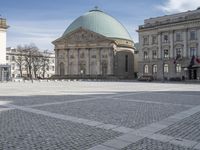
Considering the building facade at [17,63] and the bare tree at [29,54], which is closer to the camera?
the bare tree at [29,54]

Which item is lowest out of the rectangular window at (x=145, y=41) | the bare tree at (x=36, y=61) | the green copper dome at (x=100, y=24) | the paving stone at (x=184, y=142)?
the paving stone at (x=184, y=142)

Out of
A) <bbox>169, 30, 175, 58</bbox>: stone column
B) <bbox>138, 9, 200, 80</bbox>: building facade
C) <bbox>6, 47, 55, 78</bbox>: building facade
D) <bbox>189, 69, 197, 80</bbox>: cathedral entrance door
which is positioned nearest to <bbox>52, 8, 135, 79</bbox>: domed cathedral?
<bbox>6, 47, 55, 78</bbox>: building facade

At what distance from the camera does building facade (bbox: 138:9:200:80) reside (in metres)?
75.0

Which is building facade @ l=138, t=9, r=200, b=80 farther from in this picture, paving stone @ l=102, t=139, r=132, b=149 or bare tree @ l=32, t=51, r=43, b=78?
paving stone @ l=102, t=139, r=132, b=149

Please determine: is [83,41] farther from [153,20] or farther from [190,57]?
[190,57]

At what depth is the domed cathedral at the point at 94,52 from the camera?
103m

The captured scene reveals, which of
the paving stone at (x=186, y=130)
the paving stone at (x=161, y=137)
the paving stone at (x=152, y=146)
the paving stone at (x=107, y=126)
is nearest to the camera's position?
the paving stone at (x=152, y=146)

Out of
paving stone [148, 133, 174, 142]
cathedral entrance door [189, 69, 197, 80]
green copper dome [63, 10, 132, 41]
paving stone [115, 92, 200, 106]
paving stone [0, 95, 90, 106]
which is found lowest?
paving stone [148, 133, 174, 142]

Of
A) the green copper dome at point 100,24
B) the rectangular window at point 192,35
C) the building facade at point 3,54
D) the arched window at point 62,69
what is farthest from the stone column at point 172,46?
the arched window at point 62,69

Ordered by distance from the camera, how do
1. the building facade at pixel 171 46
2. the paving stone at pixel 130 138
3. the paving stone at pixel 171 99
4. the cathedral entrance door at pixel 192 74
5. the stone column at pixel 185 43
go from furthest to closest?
1. the stone column at pixel 185 43
2. the cathedral entrance door at pixel 192 74
3. the building facade at pixel 171 46
4. the paving stone at pixel 171 99
5. the paving stone at pixel 130 138

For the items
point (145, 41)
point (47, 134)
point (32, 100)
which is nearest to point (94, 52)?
point (145, 41)

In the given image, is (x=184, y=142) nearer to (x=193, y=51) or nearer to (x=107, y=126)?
(x=107, y=126)

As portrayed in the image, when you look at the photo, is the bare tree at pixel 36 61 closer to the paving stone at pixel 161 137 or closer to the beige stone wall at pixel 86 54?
the beige stone wall at pixel 86 54

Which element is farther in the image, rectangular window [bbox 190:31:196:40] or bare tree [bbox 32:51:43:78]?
bare tree [bbox 32:51:43:78]
